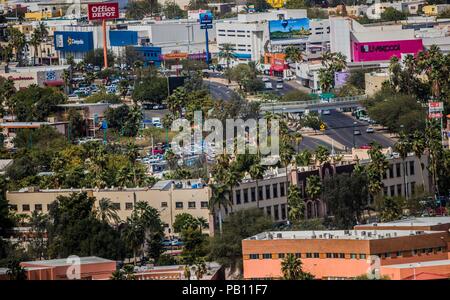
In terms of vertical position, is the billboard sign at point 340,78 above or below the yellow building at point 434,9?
below

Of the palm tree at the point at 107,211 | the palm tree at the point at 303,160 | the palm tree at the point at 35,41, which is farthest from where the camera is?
the palm tree at the point at 35,41

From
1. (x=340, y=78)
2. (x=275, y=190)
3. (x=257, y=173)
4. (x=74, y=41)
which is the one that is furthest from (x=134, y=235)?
(x=74, y=41)

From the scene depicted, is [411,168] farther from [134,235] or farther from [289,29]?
[289,29]

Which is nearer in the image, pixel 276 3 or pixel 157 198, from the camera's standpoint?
pixel 157 198

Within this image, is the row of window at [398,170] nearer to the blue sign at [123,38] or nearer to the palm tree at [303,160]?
the palm tree at [303,160]

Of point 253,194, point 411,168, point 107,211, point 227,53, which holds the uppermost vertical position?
point 253,194

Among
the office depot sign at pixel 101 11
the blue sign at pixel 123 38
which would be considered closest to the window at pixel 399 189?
the office depot sign at pixel 101 11
